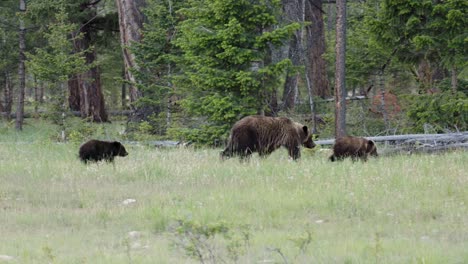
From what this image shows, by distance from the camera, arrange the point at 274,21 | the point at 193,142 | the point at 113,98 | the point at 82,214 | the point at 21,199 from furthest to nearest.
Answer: the point at 113,98
the point at 193,142
the point at 274,21
the point at 21,199
the point at 82,214

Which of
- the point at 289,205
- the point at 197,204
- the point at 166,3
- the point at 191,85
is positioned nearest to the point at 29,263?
the point at 197,204

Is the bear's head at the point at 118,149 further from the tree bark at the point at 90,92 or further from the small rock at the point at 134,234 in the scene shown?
the tree bark at the point at 90,92

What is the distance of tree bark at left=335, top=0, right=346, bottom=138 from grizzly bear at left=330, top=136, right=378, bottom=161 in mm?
4591

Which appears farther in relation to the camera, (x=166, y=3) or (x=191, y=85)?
(x=166, y=3)

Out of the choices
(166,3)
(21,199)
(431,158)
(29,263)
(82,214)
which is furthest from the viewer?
(166,3)

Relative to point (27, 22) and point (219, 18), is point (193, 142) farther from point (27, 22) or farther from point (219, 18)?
point (27, 22)

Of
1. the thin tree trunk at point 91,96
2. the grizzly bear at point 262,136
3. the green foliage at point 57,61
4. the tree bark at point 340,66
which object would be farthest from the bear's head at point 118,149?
the thin tree trunk at point 91,96

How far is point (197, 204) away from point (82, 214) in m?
1.59

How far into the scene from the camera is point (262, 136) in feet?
50.6

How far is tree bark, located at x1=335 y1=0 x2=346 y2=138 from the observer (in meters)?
19.9

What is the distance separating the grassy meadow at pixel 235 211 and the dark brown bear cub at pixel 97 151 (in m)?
0.54

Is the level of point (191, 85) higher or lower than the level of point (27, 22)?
lower

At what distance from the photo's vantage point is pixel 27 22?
3409 centimetres

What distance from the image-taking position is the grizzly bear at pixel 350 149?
1574 centimetres
